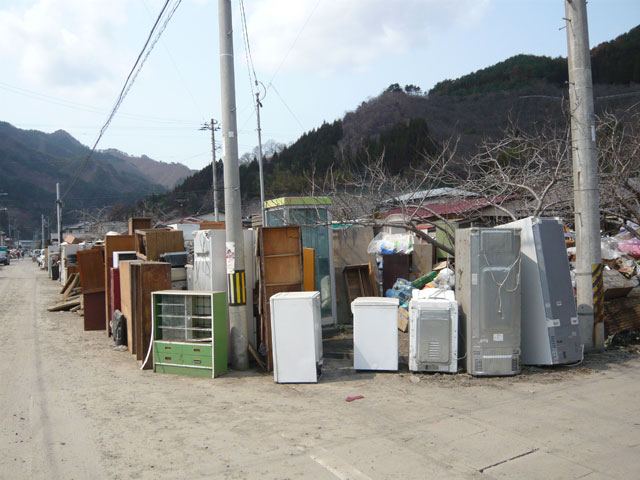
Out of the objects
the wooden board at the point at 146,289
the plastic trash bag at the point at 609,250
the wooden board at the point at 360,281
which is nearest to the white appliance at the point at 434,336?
the wooden board at the point at 146,289

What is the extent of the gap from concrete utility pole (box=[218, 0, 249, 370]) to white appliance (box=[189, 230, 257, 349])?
39cm

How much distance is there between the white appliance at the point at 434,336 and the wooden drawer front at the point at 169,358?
12.3 feet

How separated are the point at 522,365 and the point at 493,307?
116 centimetres

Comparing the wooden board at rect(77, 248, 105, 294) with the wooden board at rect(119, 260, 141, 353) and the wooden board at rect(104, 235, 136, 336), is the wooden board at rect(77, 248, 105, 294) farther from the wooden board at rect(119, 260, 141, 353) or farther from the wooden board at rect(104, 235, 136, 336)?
the wooden board at rect(119, 260, 141, 353)

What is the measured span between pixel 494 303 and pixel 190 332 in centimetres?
492

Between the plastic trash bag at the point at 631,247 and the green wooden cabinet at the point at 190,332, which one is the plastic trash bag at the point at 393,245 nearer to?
the plastic trash bag at the point at 631,247

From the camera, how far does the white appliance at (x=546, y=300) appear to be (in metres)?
7.63

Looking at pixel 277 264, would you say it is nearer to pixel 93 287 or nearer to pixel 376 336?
pixel 376 336

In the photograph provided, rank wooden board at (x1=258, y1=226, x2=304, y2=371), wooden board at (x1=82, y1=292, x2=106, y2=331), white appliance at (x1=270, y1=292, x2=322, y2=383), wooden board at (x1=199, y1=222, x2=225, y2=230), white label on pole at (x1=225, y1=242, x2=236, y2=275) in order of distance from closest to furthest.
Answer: white appliance at (x1=270, y1=292, x2=322, y2=383)
white label on pole at (x1=225, y1=242, x2=236, y2=275)
wooden board at (x1=258, y1=226, x2=304, y2=371)
wooden board at (x1=82, y1=292, x2=106, y2=331)
wooden board at (x1=199, y1=222, x2=225, y2=230)

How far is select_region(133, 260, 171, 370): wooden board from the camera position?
9.04 m

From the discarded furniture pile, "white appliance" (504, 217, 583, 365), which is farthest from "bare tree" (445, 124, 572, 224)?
"white appliance" (504, 217, 583, 365)

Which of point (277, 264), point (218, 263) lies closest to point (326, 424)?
point (277, 264)

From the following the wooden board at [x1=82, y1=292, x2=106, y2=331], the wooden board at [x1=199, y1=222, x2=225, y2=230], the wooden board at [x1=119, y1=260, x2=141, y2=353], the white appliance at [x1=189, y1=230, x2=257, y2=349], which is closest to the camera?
the white appliance at [x1=189, y1=230, x2=257, y2=349]

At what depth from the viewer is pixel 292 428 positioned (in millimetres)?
5609
